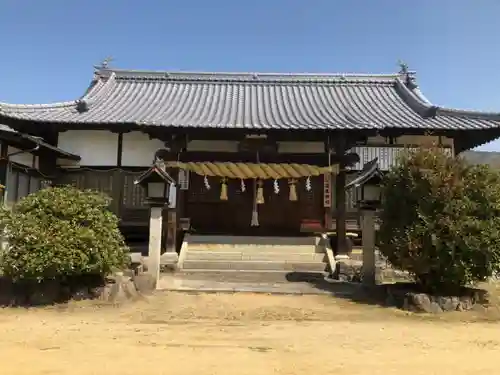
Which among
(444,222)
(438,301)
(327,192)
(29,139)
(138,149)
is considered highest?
(138,149)

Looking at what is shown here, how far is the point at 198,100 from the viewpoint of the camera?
1786cm

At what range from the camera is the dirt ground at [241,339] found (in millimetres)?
5164

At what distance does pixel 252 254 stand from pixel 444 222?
245 inches

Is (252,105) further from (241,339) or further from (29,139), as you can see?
(241,339)

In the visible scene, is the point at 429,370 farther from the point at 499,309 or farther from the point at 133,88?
the point at 133,88

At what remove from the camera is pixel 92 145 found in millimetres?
15297

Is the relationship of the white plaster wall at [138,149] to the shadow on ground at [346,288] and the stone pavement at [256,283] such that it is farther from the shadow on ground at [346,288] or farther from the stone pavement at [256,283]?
the shadow on ground at [346,288]

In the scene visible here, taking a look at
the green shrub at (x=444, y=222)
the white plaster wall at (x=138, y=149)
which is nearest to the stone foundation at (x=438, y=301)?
the green shrub at (x=444, y=222)

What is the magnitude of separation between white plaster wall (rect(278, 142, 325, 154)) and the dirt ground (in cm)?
675

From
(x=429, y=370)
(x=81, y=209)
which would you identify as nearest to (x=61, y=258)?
(x=81, y=209)

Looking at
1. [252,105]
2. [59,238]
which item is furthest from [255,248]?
[59,238]

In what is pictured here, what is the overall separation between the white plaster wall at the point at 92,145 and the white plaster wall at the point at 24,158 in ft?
4.95

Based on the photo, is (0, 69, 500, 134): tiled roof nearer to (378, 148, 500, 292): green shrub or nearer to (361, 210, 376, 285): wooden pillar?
(361, 210, 376, 285): wooden pillar

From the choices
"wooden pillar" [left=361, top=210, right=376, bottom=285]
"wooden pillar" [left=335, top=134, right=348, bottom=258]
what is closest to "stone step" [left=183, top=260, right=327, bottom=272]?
Result: "wooden pillar" [left=335, top=134, right=348, bottom=258]
